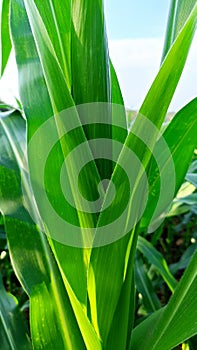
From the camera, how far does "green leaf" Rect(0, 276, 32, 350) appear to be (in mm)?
497

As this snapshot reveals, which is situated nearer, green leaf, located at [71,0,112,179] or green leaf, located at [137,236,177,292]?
green leaf, located at [71,0,112,179]

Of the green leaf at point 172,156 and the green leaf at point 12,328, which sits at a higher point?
the green leaf at point 172,156

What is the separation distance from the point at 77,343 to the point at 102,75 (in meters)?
0.24

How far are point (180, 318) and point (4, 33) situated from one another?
0.39 m

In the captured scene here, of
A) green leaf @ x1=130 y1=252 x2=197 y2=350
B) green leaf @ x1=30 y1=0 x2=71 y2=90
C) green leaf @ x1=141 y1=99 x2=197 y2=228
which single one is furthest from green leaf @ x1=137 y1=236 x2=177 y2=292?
green leaf @ x1=30 y1=0 x2=71 y2=90

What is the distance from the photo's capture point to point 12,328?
19.9 inches

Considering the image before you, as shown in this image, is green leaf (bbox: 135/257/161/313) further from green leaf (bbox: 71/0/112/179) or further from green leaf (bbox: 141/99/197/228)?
green leaf (bbox: 71/0/112/179)

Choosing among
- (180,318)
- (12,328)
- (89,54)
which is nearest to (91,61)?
(89,54)

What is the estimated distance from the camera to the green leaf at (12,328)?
0.50m

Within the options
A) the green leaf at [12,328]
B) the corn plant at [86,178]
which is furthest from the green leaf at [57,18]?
the green leaf at [12,328]

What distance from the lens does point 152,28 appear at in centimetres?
82

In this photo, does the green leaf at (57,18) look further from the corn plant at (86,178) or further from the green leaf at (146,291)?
the green leaf at (146,291)

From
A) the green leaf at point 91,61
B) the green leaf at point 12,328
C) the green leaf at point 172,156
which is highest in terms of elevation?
the green leaf at point 91,61

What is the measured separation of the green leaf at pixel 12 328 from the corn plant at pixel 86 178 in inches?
4.2
